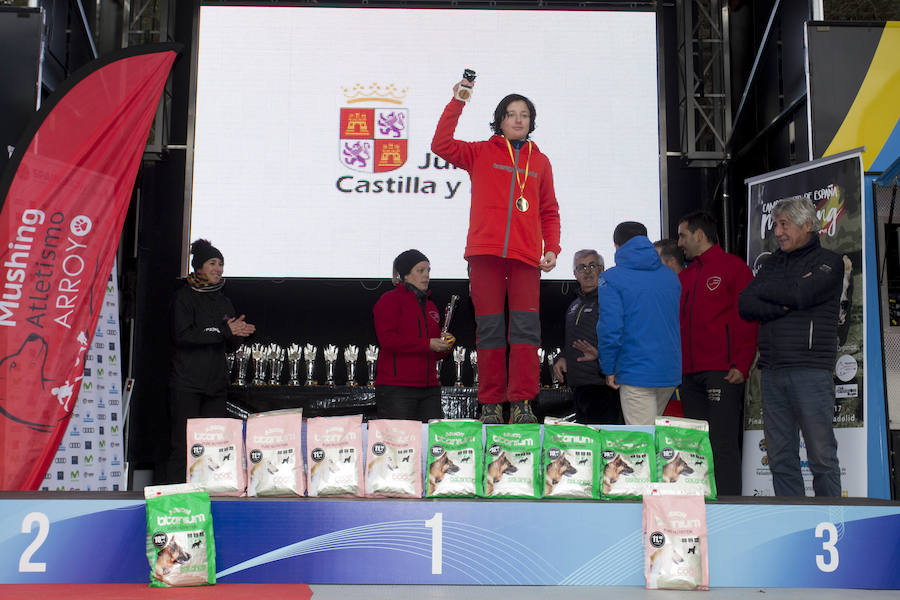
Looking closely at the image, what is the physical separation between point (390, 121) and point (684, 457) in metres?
3.96

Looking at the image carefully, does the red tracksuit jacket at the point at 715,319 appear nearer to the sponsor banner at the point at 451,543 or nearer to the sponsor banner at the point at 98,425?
the sponsor banner at the point at 451,543

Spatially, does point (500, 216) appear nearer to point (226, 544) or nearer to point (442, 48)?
point (226, 544)

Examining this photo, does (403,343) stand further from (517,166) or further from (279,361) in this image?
(279,361)

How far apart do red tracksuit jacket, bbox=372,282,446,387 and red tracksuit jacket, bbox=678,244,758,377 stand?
1.14 meters

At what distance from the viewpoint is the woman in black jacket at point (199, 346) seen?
4258 millimetres

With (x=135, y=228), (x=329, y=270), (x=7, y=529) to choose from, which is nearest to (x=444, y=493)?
(x=7, y=529)

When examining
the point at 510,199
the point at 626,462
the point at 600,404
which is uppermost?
the point at 510,199

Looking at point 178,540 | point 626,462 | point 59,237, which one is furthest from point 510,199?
point 178,540

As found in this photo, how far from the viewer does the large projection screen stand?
5750 mm

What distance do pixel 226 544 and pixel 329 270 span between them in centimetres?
365

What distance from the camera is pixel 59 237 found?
3.09 m

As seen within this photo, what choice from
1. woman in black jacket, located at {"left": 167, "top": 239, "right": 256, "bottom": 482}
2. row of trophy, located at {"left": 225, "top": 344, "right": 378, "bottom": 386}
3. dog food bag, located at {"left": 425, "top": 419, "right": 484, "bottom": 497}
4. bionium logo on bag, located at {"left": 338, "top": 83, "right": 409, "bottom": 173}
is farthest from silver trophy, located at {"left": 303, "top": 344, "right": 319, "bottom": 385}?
dog food bag, located at {"left": 425, "top": 419, "right": 484, "bottom": 497}

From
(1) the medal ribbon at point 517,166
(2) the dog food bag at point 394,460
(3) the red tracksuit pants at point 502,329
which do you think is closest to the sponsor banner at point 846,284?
(3) the red tracksuit pants at point 502,329

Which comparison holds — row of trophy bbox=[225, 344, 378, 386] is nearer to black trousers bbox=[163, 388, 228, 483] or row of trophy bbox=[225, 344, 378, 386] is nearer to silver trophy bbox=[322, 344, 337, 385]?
silver trophy bbox=[322, 344, 337, 385]
